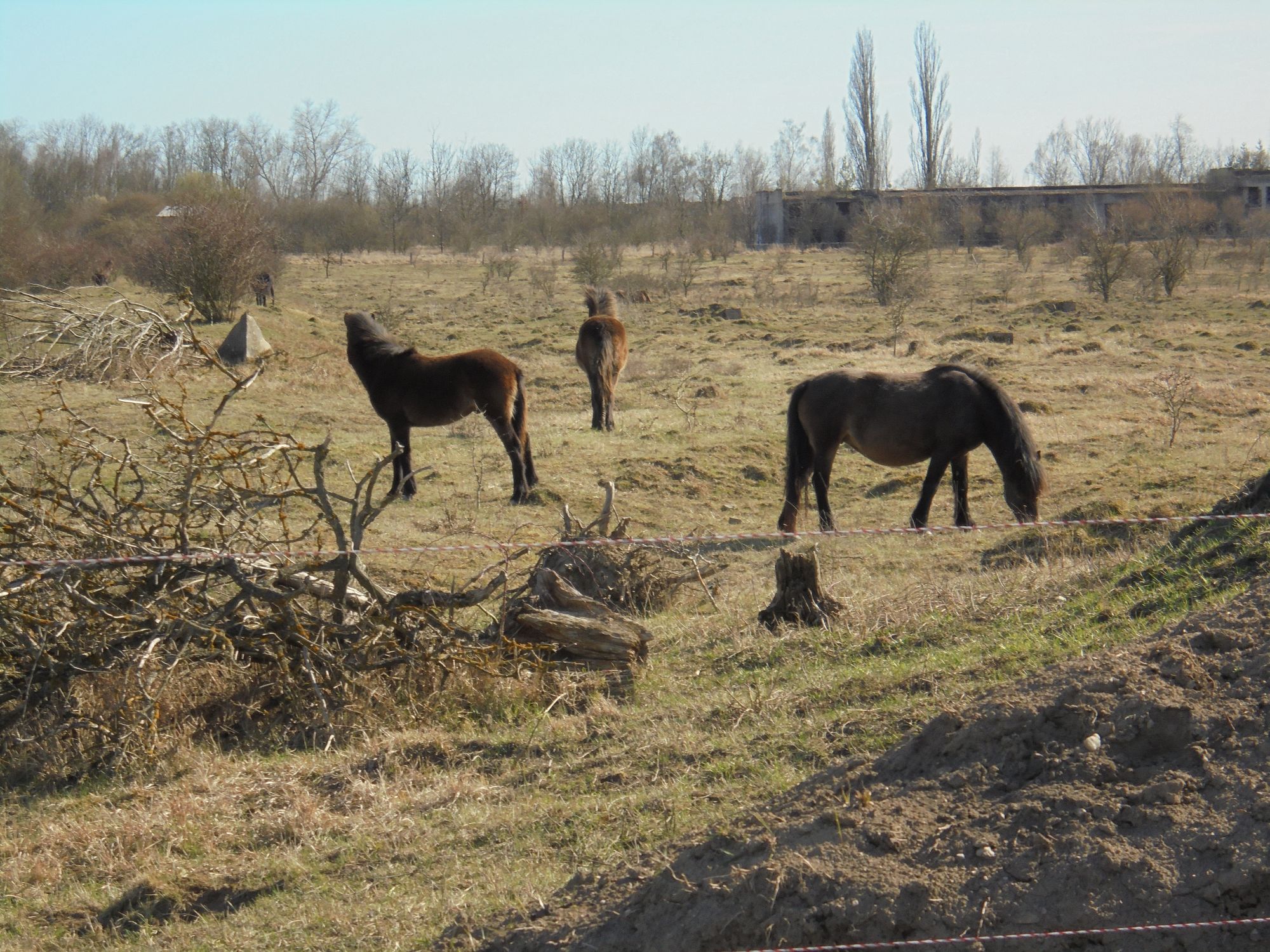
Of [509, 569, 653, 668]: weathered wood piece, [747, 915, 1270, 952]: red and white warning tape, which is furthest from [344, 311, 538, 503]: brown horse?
[747, 915, 1270, 952]: red and white warning tape

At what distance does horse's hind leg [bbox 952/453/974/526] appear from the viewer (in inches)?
391

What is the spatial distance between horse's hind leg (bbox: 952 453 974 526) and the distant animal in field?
17.7 m

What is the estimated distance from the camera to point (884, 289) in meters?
29.1

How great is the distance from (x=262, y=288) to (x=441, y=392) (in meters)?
14.8

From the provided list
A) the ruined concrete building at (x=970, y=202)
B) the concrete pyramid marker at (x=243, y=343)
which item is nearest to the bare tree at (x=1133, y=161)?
the ruined concrete building at (x=970, y=202)

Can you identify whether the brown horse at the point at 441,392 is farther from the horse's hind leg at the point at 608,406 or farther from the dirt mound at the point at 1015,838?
the dirt mound at the point at 1015,838

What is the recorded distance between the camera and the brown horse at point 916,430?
375 inches

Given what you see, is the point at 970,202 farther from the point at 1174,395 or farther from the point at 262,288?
the point at 1174,395

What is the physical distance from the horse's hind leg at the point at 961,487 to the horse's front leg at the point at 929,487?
149mm

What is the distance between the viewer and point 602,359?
14.4 m

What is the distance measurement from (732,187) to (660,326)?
176ft

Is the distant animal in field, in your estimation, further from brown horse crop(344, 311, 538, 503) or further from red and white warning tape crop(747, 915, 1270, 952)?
red and white warning tape crop(747, 915, 1270, 952)

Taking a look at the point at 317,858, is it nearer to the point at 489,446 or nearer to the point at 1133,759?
the point at 1133,759

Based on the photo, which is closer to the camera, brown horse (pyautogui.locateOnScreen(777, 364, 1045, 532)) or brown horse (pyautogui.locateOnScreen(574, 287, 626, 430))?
brown horse (pyautogui.locateOnScreen(777, 364, 1045, 532))
